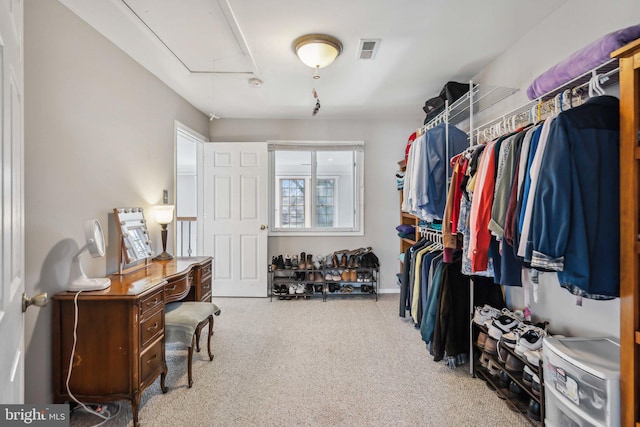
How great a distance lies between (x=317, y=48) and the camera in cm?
222

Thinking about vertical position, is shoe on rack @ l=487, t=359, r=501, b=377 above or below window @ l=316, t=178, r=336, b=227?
below

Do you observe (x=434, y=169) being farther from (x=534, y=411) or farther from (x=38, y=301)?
(x=38, y=301)

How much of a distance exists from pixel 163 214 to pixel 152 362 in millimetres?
1284

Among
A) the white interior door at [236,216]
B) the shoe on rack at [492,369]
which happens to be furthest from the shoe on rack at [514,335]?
the white interior door at [236,216]

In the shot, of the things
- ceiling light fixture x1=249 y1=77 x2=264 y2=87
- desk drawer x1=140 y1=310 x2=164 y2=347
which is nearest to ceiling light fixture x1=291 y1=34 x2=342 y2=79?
ceiling light fixture x1=249 y1=77 x2=264 y2=87

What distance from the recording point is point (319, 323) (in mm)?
3225

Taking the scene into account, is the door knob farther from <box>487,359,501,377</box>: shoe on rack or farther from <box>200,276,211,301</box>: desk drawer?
<box>487,359,501,377</box>: shoe on rack

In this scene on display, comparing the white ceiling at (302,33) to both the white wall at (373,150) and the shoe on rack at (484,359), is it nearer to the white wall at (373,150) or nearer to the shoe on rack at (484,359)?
the white wall at (373,150)

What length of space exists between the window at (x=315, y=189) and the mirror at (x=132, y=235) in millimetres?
2006

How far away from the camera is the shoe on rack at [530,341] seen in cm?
168

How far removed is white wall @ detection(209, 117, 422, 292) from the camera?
14.1ft

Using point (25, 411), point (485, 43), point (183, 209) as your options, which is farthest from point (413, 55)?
point (183, 209)

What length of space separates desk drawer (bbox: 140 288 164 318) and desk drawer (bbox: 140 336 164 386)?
233 mm

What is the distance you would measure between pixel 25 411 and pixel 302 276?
3.22m
